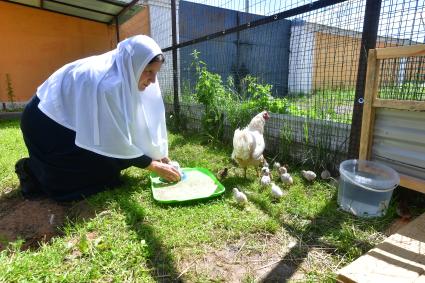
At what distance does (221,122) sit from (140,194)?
6.48 feet

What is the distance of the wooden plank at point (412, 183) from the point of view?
80.4 inches

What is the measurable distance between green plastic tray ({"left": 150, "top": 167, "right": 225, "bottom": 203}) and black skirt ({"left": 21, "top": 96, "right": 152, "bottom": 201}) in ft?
0.90

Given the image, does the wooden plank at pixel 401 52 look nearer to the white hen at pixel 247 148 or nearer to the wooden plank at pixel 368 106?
the wooden plank at pixel 368 106

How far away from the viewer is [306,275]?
5.24ft

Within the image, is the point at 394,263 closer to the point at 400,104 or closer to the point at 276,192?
the point at 276,192

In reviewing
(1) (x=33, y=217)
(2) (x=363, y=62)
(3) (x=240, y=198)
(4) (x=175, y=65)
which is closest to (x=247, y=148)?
(3) (x=240, y=198)

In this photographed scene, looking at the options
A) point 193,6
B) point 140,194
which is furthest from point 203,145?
point 193,6

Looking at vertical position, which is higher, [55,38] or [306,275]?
[55,38]

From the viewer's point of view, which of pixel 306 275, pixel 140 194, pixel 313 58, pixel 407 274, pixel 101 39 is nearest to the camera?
pixel 407 274

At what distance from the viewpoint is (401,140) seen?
7.18 feet

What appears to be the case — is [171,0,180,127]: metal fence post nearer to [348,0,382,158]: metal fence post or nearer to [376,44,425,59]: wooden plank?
[348,0,382,158]: metal fence post

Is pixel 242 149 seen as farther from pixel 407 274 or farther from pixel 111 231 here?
pixel 407 274

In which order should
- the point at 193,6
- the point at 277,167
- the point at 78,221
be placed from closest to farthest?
1. the point at 78,221
2. the point at 277,167
3. the point at 193,6

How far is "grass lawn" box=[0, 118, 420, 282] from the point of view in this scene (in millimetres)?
1618
